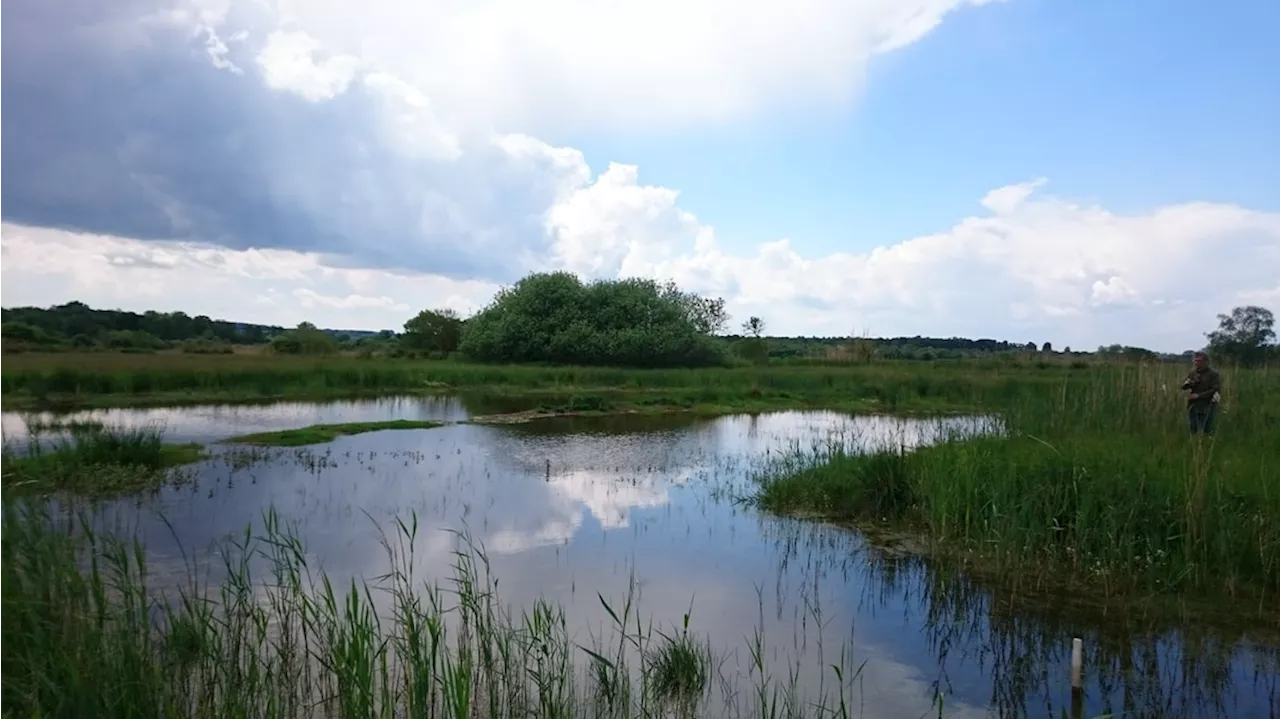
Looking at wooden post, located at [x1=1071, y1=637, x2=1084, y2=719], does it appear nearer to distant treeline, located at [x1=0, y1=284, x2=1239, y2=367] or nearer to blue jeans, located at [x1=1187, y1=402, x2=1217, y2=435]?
blue jeans, located at [x1=1187, y1=402, x2=1217, y2=435]

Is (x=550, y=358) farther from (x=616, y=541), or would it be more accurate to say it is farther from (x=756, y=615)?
(x=756, y=615)

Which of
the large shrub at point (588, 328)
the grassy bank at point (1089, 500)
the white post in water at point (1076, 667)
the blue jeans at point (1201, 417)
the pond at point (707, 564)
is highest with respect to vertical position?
the large shrub at point (588, 328)

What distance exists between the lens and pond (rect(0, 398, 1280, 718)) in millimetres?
5770

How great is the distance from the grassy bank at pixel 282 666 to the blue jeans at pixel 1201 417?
925cm

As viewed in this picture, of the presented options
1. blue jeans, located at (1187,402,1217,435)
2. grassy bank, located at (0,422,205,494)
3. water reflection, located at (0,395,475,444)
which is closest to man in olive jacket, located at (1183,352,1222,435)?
blue jeans, located at (1187,402,1217,435)

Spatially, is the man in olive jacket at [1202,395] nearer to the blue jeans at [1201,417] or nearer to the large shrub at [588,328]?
the blue jeans at [1201,417]

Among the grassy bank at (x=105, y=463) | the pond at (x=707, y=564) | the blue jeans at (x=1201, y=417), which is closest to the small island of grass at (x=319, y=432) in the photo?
the pond at (x=707, y=564)

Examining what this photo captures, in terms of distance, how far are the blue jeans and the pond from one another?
596cm

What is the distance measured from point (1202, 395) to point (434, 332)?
48.8 meters

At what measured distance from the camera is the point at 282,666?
16.7 feet

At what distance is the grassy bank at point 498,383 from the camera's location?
23.2 m

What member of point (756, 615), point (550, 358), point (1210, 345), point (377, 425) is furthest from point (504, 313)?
point (756, 615)

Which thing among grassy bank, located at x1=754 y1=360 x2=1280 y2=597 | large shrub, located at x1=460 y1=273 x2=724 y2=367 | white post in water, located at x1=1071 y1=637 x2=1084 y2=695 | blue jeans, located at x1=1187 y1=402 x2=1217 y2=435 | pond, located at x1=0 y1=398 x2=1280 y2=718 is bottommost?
pond, located at x1=0 y1=398 x2=1280 y2=718

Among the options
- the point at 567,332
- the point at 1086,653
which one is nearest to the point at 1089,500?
the point at 1086,653
